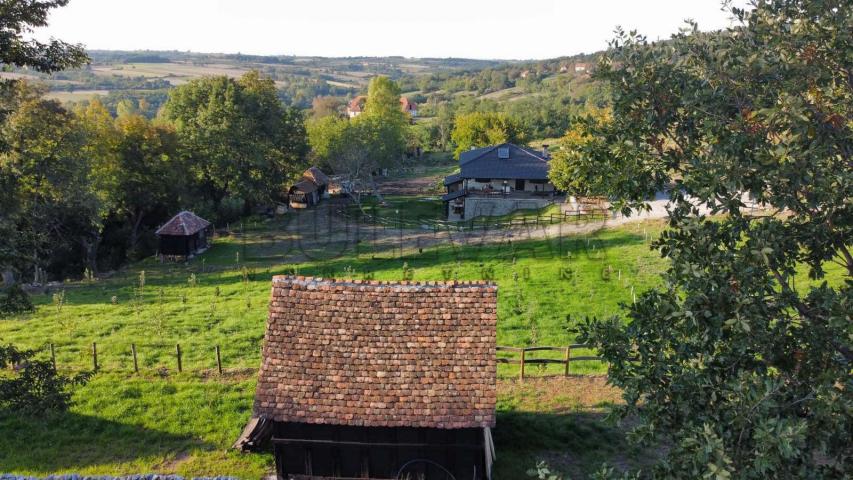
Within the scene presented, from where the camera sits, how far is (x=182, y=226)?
39094mm

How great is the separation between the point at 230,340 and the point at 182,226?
741 inches

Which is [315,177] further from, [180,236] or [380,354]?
[380,354]

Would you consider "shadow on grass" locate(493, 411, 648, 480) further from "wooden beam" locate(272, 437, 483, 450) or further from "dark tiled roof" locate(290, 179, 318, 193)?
"dark tiled roof" locate(290, 179, 318, 193)

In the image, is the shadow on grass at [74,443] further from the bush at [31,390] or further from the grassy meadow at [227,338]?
the bush at [31,390]

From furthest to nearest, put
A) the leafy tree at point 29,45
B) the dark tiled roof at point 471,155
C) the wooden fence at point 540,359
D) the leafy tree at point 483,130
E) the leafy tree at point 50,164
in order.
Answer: the leafy tree at point 483,130 → the dark tiled roof at point 471,155 → the leafy tree at point 50,164 → the wooden fence at point 540,359 → the leafy tree at point 29,45

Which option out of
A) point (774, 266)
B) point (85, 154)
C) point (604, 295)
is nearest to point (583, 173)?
point (774, 266)

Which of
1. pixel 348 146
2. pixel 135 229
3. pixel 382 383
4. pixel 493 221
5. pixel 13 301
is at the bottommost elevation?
pixel 135 229

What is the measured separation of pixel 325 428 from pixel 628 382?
8.33 meters

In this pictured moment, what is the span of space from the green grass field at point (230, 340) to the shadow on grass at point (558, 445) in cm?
4

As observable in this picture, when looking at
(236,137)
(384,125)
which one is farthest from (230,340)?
(384,125)

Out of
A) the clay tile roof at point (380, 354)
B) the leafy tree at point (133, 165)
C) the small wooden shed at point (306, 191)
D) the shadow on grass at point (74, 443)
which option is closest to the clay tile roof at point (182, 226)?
the leafy tree at point (133, 165)

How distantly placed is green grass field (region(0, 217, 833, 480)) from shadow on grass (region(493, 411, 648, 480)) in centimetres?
4

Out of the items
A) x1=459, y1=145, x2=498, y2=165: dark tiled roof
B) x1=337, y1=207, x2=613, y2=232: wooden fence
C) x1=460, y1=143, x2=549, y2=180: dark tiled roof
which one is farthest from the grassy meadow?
x1=459, y1=145, x2=498, y2=165: dark tiled roof

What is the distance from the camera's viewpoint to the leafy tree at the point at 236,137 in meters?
48.1
